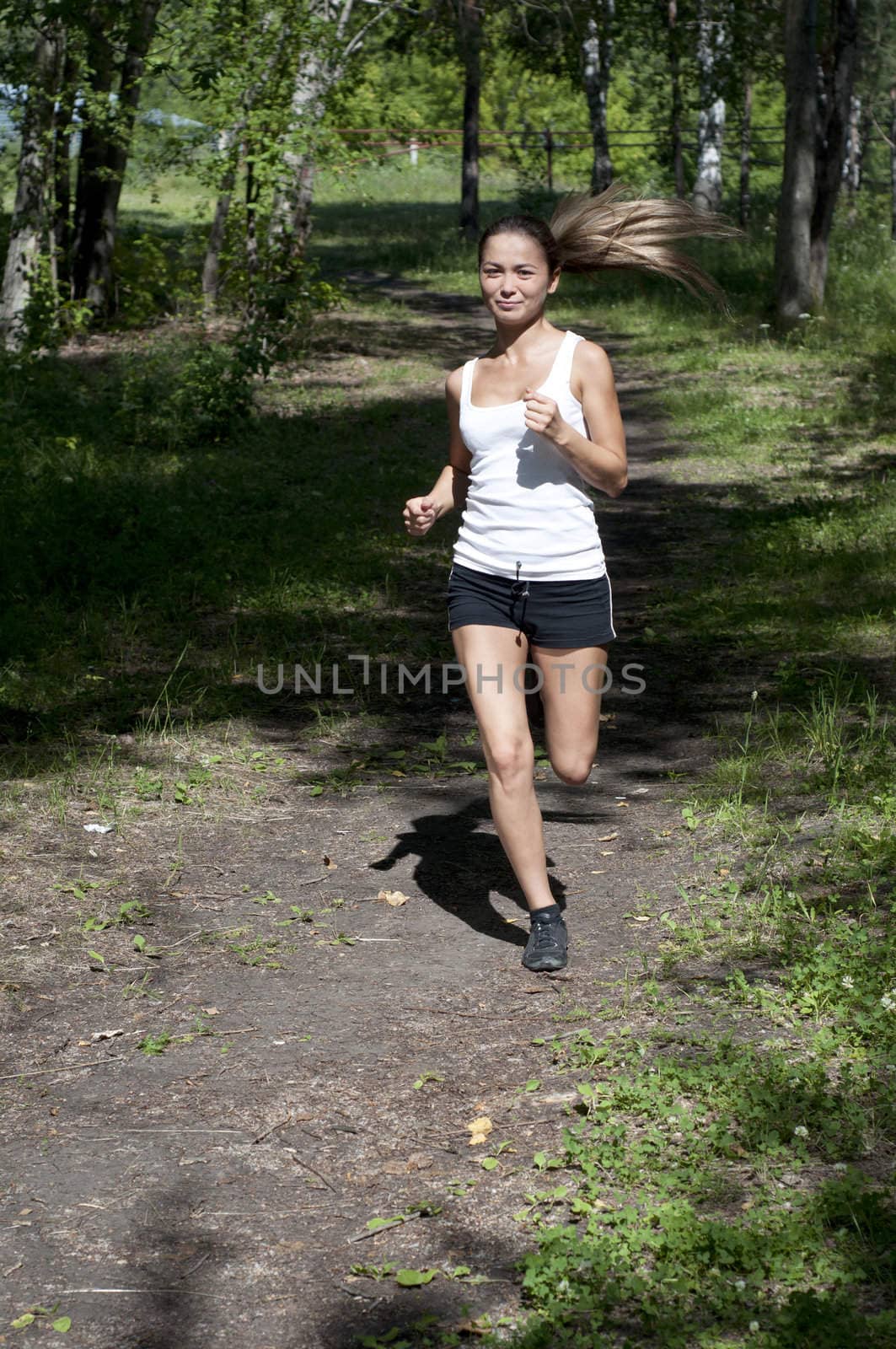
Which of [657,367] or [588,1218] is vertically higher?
[657,367]

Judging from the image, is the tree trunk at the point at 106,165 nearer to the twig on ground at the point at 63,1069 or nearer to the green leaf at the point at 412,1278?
the twig on ground at the point at 63,1069

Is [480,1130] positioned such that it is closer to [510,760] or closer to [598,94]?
[510,760]

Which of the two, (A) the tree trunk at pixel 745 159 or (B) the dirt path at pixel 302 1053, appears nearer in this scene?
(B) the dirt path at pixel 302 1053

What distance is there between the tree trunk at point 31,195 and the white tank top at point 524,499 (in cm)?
1147

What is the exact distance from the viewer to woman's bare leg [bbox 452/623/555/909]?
4.53 metres

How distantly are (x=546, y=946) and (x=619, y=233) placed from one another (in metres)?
2.29

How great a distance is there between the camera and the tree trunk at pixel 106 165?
50.7 ft

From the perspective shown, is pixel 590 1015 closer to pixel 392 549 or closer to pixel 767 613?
pixel 767 613

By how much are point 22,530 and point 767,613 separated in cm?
488

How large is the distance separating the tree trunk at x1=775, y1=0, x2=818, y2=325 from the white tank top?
52.2 feet

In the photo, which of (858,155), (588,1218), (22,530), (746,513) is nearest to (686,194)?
(858,155)

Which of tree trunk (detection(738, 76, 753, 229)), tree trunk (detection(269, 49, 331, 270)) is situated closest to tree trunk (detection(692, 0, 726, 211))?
tree trunk (detection(738, 76, 753, 229))

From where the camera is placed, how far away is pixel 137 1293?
10.5ft

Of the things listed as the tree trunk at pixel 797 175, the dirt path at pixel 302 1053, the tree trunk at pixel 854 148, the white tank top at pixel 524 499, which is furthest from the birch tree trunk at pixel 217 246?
the tree trunk at pixel 854 148
